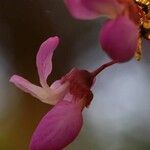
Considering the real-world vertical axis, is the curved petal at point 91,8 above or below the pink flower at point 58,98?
above

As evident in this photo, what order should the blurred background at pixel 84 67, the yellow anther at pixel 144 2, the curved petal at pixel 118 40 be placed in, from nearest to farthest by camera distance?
the curved petal at pixel 118 40, the yellow anther at pixel 144 2, the blurred background at pixel 84 67

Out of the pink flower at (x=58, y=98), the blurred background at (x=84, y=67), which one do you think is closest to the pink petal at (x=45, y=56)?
the pink flower at (x=58, y=98)

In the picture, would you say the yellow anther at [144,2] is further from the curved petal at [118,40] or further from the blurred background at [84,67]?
the blurred background at [84,67]

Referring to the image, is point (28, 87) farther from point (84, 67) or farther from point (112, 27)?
point (84, 67)

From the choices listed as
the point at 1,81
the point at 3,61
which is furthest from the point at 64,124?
the point at 3,61

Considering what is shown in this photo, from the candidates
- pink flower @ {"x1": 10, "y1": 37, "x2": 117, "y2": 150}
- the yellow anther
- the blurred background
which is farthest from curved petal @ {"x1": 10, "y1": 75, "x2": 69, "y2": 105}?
the blurred background

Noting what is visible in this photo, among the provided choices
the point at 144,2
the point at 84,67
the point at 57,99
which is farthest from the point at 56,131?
the point at 84,67

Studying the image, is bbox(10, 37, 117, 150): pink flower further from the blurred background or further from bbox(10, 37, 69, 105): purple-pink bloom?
the blurred background

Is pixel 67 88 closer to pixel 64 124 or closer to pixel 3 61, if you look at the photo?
pixel 64 124
